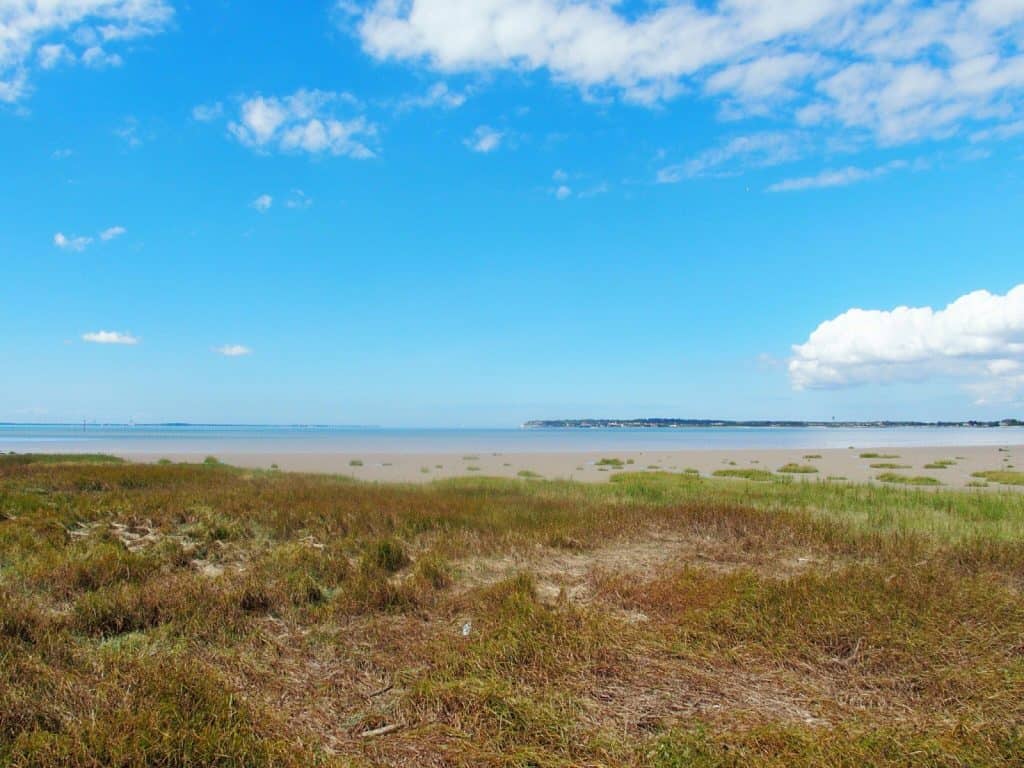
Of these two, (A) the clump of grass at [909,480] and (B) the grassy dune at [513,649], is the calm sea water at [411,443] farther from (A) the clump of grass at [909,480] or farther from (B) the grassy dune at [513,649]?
(B) the grassy dune at [513,649]

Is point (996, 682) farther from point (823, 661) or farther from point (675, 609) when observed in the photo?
point (675, 609)

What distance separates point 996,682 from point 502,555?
23.8 ft

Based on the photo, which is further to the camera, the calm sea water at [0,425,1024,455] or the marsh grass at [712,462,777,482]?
the calm sea water at [0,425,1024,455]

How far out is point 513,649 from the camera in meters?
6.00

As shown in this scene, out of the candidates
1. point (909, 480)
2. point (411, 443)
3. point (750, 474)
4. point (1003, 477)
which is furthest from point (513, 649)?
point (411, 443)

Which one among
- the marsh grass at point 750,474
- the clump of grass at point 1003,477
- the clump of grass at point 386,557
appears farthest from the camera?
the marsh grass at point 750,474

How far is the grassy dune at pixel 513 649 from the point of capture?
14.4 feet

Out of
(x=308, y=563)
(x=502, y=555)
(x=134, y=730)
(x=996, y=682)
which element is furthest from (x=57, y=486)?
(x=996, y=682)

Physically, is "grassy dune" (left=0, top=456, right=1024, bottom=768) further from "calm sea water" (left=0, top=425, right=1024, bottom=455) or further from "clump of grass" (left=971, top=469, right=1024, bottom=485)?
"calm sea water" (left=0, top=425, right=1024, bottom=455)

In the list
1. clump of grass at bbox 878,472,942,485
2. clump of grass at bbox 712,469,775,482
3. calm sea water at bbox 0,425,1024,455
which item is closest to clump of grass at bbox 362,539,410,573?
clump of grass at bbox 712,469,775,482

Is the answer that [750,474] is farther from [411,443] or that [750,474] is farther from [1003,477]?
[411,443]

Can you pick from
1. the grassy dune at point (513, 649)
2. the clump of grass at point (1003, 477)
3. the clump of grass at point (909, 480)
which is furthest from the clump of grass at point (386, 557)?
the clump of grass at point (1003, 477)

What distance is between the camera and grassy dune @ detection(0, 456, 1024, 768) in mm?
4398

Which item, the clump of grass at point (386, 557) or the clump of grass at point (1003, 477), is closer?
the clump of grass at point (386, 557)
